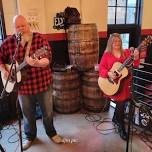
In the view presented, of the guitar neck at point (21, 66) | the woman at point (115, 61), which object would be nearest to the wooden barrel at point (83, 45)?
the woman at point (115, 61)

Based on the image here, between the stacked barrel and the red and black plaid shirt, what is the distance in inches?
34.6

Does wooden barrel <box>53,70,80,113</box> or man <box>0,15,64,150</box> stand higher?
man <box>0,15,64,150</box>

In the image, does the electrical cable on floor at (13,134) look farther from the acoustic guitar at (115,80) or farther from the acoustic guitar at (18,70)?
the acoustic guitar at (115,80)

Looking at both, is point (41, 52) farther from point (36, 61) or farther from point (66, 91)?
point (66, 91)

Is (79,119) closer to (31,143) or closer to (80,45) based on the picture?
(31,143)

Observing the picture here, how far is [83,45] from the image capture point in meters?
2.98

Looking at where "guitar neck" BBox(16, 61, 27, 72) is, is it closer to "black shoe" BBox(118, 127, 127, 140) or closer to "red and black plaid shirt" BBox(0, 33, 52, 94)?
"red and black plaid shirt" BBox(0, 33, 52, 94)

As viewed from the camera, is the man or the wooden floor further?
the wooden floor

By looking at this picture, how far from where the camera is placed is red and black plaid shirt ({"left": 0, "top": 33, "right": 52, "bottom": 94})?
2.10 metres

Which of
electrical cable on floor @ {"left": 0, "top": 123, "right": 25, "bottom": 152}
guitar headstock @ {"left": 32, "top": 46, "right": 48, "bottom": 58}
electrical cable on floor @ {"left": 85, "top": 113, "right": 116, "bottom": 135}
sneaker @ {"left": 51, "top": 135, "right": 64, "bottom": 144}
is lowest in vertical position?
electrical cable on floor @ {"left": 0, "top": 123, "right": 25, "bottom": 152}

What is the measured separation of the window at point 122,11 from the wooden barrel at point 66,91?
4.44ft

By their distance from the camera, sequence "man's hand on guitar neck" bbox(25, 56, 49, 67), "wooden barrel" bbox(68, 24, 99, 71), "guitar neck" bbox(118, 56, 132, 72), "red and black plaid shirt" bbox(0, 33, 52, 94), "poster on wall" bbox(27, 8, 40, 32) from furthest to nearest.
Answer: "wooden barrel" bbox(68, 24, 99, 71) < "poster on wall" bbox(27, 8, 40, 32) < "guitar neck" bbox(118, 56, 132, 72) < "red and black plaid shirt" bbox(0, 33, 52, 94) < "man's hand on guitar neck" bbox(25, 56, 49, 67)

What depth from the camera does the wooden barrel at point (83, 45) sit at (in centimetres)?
296

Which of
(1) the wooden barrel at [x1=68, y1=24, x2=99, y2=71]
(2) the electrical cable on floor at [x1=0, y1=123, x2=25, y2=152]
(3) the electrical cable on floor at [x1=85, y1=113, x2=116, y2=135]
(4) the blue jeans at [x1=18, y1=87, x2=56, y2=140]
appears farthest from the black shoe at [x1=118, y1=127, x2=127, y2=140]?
(2) the electrical cable on floor at [x1=0, y1=123, x2=25, y2=152]
